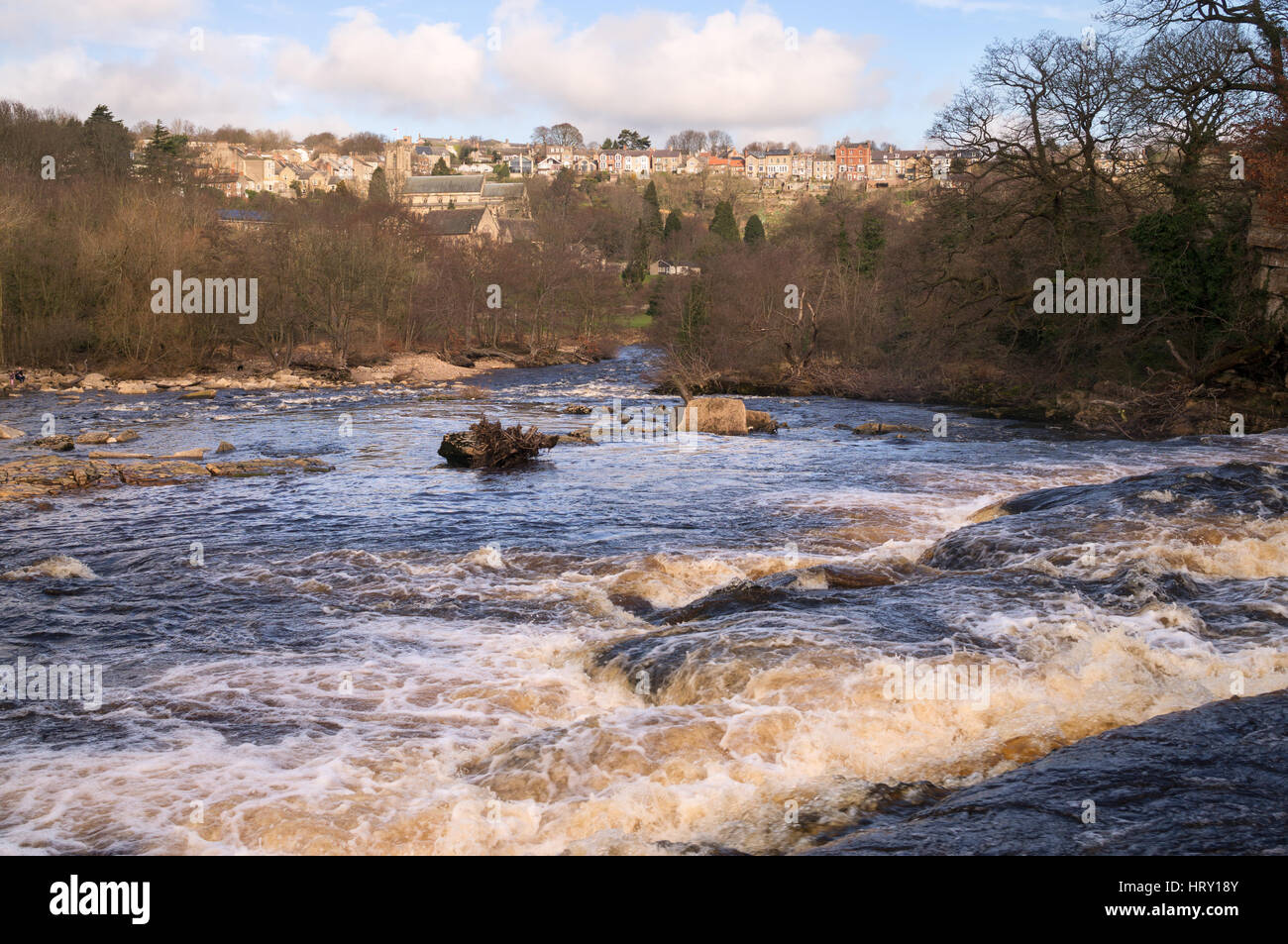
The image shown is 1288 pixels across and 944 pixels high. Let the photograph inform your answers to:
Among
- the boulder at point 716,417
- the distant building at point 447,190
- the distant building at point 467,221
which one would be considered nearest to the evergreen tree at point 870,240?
the boulder at point 716,417

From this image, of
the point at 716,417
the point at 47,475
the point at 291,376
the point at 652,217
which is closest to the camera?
the point at 47,475

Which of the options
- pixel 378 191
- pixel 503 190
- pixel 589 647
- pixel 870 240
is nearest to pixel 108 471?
pixel 589 647

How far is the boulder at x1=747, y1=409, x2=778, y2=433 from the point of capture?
1104 inches

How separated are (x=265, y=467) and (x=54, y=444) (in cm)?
580

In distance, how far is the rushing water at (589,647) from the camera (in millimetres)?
6477

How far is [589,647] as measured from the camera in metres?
9.55

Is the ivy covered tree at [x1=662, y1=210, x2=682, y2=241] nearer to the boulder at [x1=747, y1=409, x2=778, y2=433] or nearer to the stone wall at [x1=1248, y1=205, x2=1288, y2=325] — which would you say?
the boulder at [x1=747, y1=409, x2=778, y2=433]

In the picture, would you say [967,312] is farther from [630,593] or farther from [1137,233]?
[630,593]

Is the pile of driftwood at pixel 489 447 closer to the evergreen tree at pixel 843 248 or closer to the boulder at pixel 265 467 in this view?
the boulder at pixel 265 467

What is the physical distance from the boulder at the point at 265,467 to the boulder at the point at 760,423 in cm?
1231

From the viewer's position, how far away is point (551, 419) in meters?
30.0

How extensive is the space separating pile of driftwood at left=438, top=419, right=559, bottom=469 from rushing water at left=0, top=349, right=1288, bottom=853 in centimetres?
280
